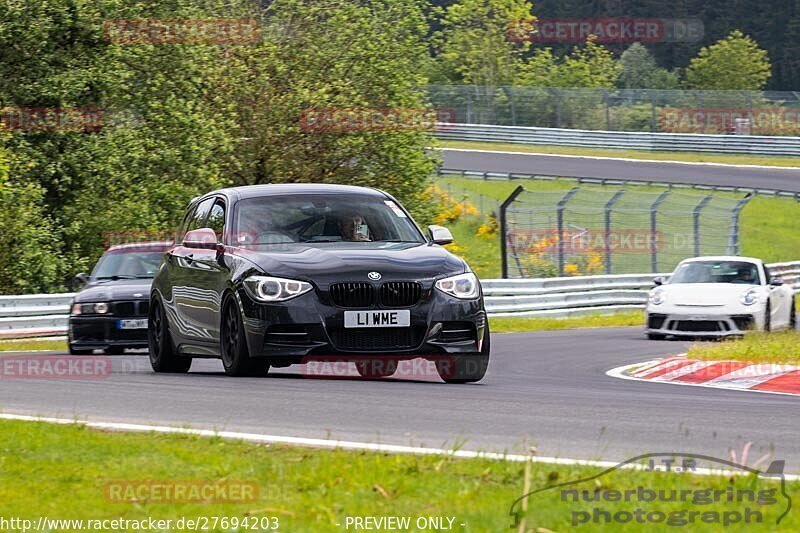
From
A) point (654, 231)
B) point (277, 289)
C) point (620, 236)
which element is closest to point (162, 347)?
point (277, 289)

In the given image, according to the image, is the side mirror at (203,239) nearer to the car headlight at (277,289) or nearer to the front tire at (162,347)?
the car headlight at (277,289)

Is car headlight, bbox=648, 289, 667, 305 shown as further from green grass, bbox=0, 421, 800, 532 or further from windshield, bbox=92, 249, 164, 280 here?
green grass, bbox=0, 421, 800, 532

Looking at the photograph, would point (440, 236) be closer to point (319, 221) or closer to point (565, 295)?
point (319, 221)

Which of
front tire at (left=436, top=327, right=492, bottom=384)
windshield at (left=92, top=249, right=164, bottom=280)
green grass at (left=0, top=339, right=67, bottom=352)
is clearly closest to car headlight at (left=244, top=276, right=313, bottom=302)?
front tire at (left=436, top=327, right=492, bottom=384)

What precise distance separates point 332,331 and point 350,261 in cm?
56

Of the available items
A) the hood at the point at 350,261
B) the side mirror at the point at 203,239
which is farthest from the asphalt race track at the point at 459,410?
the side mirror at the point at 203,239

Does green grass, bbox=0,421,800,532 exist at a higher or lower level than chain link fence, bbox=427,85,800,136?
higher

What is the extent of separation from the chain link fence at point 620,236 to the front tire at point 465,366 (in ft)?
62.3

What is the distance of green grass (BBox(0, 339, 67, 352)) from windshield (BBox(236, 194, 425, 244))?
10967 mm

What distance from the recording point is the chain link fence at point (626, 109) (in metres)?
56.2

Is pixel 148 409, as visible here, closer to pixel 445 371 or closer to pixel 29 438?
pixel 29 438

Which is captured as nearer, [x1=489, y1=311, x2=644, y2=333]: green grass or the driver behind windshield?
the driver behind windshield

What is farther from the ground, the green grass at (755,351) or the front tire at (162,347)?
the front tire at (162,347)

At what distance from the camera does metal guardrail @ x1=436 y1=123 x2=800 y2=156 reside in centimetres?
5644
